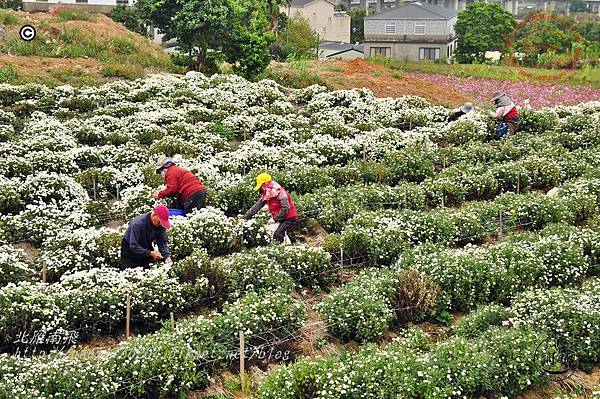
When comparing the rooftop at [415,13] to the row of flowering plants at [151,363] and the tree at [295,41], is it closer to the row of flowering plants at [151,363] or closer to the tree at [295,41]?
the tree at [295,41]

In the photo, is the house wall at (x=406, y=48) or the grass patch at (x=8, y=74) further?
the house wall at (x=406, y=48)

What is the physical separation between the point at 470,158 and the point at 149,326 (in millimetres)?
12245

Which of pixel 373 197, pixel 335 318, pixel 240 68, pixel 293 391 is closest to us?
pixel 293 391

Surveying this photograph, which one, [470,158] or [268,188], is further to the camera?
[470,158]

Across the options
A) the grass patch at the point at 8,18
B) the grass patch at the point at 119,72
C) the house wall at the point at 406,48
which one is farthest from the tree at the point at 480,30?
the grass patch at the point at 119,72

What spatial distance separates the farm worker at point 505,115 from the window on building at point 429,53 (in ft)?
169

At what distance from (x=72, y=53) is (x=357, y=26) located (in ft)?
271

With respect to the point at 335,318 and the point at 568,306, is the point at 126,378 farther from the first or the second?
the point at 568,306

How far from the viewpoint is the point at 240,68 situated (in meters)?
37.9

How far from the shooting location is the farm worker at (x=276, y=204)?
46.6 ft

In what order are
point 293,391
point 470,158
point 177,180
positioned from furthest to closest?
point 470,158 < point 177,180 < point 293,391

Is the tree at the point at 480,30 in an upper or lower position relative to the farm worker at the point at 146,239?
upper

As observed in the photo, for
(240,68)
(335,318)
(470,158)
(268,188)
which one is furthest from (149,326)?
(240,68)

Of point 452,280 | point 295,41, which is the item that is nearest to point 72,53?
point 452,280
